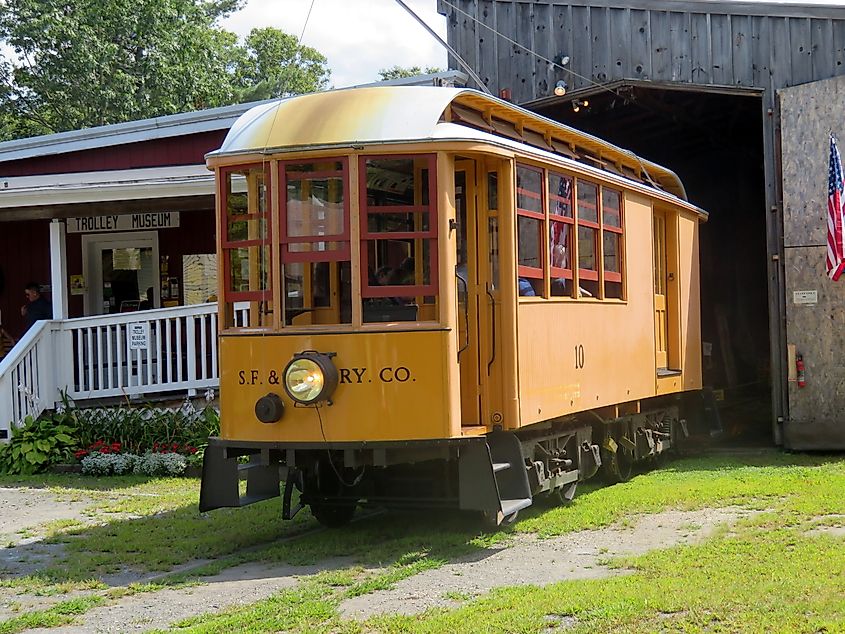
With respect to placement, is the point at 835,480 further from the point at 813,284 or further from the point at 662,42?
the point at 662,42

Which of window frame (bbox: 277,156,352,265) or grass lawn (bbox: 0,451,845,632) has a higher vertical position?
window frame (bbox: 277,156,352,265)

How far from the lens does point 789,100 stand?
14.1 metres

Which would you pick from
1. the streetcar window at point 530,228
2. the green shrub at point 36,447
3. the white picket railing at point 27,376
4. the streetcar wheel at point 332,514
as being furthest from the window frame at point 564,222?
the white picket railing at point 27,376

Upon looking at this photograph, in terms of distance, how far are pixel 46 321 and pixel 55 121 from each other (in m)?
23.1

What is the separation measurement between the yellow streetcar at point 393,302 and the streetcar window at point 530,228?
2cm

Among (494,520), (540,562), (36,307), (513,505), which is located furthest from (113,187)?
(540,562)

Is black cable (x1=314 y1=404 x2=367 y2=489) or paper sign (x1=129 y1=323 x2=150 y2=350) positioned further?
paper sign (x1=129 y1=323 x2=150 y2=350)

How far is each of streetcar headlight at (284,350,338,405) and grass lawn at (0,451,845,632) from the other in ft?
3.94

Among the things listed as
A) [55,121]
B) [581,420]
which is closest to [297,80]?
[55,121]

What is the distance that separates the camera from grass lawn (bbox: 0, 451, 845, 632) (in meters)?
6.48

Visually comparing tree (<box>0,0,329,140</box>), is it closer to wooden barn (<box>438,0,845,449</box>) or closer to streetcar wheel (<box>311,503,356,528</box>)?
wooden barn (<box>438,0,845,449</box>)

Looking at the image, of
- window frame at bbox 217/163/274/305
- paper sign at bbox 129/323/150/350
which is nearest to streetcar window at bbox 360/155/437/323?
window frame at bbox 217/163/274/305

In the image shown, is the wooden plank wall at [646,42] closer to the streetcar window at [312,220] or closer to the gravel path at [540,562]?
the gravel path at [540,562]

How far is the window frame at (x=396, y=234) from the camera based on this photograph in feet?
27.8
